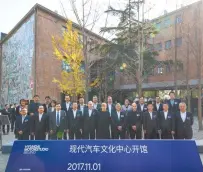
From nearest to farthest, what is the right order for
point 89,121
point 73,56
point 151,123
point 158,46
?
point 151,123
point 89,121
point 73,56
point 158,46

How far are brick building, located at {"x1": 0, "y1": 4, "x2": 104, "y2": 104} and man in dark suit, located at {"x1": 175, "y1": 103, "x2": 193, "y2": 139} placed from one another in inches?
700

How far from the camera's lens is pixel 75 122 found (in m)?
10.1

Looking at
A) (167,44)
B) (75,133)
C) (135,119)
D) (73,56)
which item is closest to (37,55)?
(73,56)

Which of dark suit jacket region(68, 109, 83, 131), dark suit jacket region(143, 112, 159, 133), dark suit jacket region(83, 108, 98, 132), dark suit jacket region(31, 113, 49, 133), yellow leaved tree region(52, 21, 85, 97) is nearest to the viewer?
dark suit jacket region(31, 113, 49, 133)

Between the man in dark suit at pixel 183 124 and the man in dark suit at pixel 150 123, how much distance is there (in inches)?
29.7

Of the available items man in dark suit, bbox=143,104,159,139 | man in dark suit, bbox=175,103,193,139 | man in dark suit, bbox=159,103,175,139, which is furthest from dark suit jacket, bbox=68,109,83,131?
man in dark suit, bbox=175,103,193,139

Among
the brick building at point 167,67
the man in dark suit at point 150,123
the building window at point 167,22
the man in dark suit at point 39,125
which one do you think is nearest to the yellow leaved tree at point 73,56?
the brick building at point 167,67

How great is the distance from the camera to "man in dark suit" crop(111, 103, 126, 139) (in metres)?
10.2

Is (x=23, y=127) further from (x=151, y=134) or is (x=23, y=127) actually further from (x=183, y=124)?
(x=183, y=124)

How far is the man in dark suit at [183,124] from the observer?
922cm

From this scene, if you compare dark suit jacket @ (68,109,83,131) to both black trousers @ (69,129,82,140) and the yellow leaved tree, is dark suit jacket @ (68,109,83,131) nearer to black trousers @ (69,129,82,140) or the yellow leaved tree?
black trousers @ (69,129,82,140)

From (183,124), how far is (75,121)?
3.78 meters

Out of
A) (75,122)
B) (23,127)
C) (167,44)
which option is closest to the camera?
(23,127)

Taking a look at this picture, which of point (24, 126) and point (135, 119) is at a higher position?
point (135, 119)
